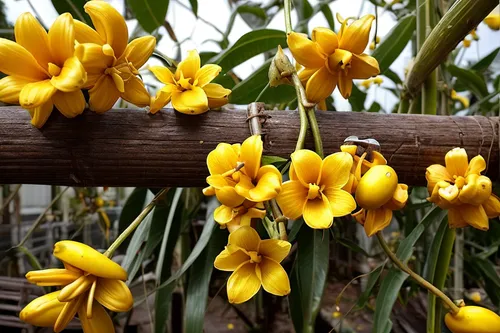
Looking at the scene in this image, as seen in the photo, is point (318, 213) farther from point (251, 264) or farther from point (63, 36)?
point (63, 36)

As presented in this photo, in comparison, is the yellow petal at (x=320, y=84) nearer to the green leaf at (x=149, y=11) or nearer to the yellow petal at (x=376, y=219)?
the yellow petal at (x=376, y=219)

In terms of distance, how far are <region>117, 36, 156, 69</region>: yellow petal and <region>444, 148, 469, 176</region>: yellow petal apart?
0.64 feet

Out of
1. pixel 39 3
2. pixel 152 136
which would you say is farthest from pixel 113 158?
pixel 39 3

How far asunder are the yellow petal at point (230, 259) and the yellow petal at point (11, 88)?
14 cm

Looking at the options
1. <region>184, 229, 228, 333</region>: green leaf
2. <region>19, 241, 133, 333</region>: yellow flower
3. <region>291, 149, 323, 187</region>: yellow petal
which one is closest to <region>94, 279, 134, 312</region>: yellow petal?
<region>19, 241, 133, 333</region>: yellow flower

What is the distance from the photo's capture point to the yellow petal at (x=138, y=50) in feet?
0.71

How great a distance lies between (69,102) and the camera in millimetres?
213

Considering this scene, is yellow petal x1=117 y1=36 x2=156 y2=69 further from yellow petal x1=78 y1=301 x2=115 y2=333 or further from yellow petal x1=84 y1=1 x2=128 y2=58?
yellow petal x1=78 y1=301 x2=115 y2=333

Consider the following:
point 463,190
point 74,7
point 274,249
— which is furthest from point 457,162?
point 74,7

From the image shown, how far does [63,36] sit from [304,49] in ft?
0.42

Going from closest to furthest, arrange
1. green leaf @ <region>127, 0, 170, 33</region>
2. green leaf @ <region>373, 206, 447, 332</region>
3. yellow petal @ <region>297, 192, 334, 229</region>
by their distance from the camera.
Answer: yellow petal @ <region>297, 192, 334, 229</region> < green leaf @ <region>373, 206, 447, 332</region> < green leaf @ <region>127, 0, 170, 33</region>

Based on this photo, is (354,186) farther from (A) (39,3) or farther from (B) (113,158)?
(A) (39,3)

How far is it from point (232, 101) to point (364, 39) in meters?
0.25

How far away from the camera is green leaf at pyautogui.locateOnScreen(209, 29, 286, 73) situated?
435 millimetres
